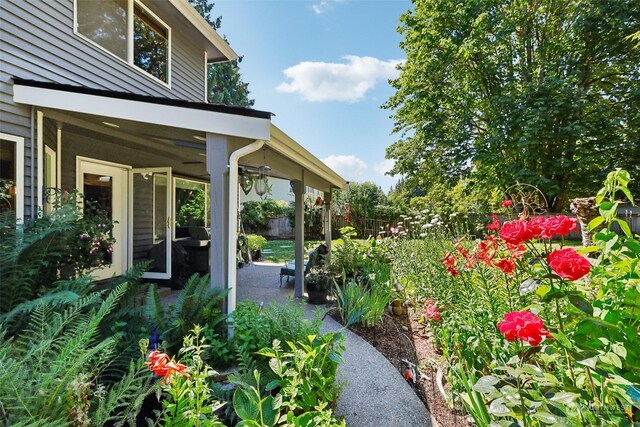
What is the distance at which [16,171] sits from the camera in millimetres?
3592

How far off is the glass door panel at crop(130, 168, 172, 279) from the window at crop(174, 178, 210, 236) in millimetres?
440

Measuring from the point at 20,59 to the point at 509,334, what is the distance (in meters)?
5.55

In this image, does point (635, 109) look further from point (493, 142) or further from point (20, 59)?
point (20, 59)

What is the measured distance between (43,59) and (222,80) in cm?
1979

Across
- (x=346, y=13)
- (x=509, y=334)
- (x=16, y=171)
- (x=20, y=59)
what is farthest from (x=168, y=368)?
(x=346, y=13)

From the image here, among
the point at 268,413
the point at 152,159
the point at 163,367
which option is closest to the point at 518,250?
the point at 268,413

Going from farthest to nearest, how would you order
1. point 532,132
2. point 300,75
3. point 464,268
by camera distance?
point 300,75
point 532,132
point 464,268

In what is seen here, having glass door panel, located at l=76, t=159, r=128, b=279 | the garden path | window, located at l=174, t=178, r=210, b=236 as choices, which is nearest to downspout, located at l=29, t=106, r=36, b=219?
glass door panel, located at l=76, t=159, r=128, b=279

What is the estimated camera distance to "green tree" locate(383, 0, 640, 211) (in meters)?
10.6

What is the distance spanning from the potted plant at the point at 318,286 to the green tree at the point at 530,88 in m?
8.99

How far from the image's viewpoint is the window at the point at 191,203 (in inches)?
273

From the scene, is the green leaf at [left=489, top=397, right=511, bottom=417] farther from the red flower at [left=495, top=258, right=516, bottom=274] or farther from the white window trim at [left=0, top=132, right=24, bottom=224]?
the white window trim at [left=0, top=132, right=24, bottom=224]

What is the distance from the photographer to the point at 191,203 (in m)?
7.54

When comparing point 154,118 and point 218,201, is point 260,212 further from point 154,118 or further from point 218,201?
point 218,201
